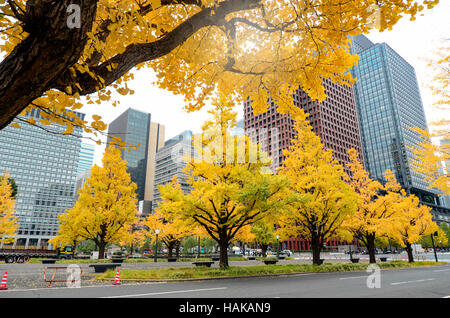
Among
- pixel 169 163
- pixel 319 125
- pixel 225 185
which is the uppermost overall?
pixel 319 125

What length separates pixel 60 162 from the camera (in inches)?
4884

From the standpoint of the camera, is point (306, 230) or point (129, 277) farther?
point (306, 230)

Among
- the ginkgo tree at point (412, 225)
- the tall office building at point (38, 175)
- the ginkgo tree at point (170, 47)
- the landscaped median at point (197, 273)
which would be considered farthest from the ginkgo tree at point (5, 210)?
the tall office building at point (38, 175)

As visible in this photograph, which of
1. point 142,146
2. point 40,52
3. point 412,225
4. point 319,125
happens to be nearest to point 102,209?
point 40,52

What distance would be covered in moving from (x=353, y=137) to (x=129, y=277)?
10575 cm

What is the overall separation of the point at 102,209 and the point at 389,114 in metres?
132

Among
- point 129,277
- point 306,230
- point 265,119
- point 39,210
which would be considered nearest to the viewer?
point 129,277

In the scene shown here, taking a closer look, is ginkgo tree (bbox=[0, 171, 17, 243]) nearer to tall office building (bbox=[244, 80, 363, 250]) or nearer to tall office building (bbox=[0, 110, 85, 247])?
tall office building (bbox=[244, 80, 363, 250])

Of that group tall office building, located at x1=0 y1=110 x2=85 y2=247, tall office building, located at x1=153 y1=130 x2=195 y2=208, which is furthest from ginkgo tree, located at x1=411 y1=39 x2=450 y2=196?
tall office building, located at x1=0 y1=110 x2=85 y2=247

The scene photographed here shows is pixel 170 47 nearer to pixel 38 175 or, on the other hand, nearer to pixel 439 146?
pixel 439 146

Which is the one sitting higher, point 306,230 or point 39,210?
point 39,210

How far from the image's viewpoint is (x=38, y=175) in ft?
387

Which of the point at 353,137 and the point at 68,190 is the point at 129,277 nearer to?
the point at 353,137

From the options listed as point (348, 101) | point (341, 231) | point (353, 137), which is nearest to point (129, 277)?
point (341, 231)
